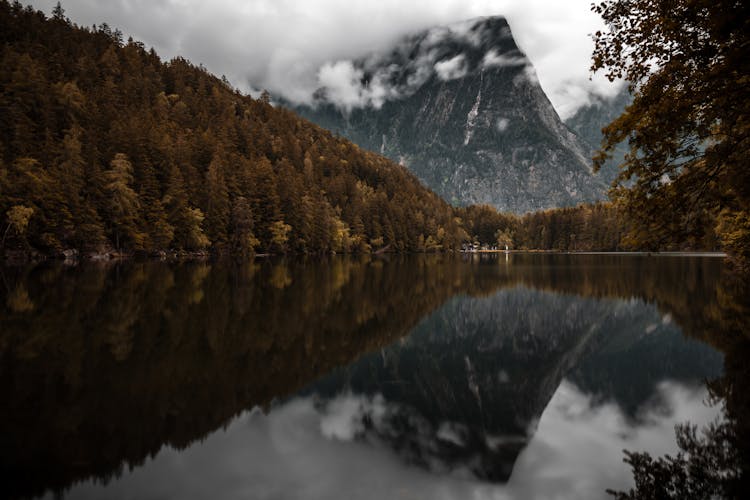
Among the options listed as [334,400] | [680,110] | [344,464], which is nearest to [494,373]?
[334,400]

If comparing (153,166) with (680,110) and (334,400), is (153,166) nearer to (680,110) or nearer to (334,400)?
(334,400)

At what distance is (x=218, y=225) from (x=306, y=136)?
93.4 m

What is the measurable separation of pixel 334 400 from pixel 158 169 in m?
84.5

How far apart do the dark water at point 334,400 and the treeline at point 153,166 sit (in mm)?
51364

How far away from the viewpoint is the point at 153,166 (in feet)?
266

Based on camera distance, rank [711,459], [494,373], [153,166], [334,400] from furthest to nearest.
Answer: [153,166] → [494,373] → [334,400] → [711,459]

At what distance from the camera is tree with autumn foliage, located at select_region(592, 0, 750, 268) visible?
931 cm

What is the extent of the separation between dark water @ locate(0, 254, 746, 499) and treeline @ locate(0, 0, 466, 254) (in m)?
51.4

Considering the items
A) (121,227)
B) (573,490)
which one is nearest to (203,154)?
(121,227)

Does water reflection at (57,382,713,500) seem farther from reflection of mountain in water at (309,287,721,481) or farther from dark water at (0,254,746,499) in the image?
reflection of mountain in water at (309,287,721,481)

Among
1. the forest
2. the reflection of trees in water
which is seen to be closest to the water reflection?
the reflection of trees in water

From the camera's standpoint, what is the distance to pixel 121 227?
6750cm

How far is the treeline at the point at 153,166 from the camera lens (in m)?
61.2

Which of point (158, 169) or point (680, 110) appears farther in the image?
point (158, 169)
